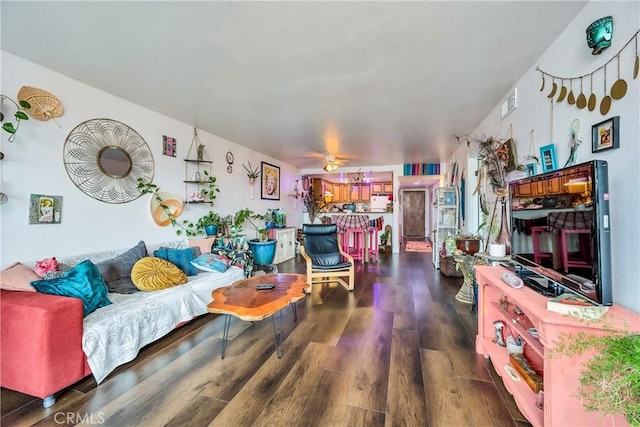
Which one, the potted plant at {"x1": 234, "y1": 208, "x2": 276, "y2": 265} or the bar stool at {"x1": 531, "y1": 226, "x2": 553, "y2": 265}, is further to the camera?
the potted plant at {"x1": 234, "y1": 208, "x2": 276, "y2": 265}

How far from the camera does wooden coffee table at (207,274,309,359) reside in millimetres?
1840

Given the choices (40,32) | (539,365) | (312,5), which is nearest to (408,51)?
(312,5)

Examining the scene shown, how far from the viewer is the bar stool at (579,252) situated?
1135 mm

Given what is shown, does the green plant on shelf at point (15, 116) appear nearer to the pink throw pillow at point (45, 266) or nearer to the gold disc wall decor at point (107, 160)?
the gold disc wall decor at point (107, 160)

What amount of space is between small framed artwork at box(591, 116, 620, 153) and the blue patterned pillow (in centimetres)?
357

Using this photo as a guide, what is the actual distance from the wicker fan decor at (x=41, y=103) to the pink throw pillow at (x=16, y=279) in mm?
1283

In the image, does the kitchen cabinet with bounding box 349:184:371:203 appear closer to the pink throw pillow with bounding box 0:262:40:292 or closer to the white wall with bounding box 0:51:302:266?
the white wall with bounding box 0:51:302:266

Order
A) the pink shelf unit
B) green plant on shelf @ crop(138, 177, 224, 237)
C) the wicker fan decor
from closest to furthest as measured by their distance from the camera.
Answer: the pink shelf unit → the wicker fan decor → green plant on shelf @ crop(138, 177, 224, 237)

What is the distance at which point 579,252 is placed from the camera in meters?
1.20

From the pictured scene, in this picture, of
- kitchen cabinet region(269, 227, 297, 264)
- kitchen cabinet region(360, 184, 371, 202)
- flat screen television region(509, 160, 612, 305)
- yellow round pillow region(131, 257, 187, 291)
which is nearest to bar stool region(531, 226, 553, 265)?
flat screen television region(509, 160, 612, 305)

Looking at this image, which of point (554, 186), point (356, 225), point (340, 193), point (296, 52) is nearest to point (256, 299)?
point (296, 52)

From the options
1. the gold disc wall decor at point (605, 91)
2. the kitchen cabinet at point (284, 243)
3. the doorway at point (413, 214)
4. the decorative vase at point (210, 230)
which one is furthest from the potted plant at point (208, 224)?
the doorway at point (413, 214)

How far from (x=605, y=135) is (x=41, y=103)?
3.96m

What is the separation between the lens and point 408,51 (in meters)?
1.89
